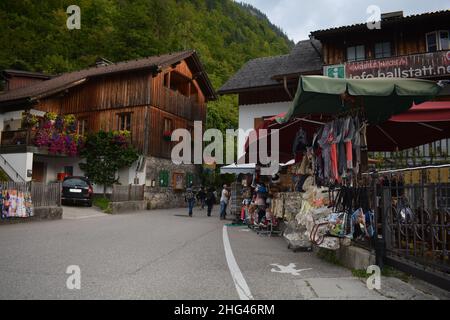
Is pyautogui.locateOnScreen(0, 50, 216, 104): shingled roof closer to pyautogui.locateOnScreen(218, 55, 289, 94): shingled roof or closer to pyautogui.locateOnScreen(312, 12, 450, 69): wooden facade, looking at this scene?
pyautogui.locateOnScreen(218, 55, 289, 94): shingled roof

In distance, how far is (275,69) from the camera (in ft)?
A: 68.2

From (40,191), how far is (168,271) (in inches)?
411

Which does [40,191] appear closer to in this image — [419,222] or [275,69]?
[419,222]

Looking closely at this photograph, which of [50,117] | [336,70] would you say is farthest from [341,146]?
[50,117]

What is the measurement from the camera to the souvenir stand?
18.8 feet

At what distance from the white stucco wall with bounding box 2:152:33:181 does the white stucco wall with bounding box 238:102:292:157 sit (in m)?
11.6

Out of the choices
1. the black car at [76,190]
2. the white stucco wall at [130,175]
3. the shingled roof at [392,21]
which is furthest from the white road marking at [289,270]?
the white stucco wall at [130,175]

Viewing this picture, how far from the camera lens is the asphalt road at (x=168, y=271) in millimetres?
4387

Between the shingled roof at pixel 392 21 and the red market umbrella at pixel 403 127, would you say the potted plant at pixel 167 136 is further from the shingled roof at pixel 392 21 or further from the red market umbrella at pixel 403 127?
the red market umbrella at pixel 403 127

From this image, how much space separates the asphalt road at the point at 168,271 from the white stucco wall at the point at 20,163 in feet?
40.4


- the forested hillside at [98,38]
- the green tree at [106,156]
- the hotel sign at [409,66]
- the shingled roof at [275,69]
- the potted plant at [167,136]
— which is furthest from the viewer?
the forested hillside at [98,38]

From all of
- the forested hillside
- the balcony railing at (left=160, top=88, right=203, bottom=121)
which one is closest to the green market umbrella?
the balcony railing at (left=160, top=88, right=203, bottom=121)

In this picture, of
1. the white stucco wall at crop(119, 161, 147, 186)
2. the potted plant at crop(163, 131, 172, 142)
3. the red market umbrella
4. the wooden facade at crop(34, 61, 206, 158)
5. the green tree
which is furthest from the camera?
the potted plant at crop(163, 131, 172, 142)

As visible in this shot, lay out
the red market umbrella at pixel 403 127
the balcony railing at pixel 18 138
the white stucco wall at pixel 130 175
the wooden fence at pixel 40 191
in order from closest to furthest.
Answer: the red market umbrella at pixel 403 127
the wooden fence at pixel 40 191
the balcony railing at pixel 18 138
the white stucco wall at pixel 130 175
